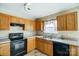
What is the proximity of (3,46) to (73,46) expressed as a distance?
1.11 meters

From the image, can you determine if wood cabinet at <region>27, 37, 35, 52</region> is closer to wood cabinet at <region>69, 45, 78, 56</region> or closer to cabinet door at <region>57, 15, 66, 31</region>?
cabinet door at <region>57, 15, 66, 31</region>

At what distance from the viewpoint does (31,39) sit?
1.88m

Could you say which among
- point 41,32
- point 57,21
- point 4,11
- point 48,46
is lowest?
point 48,46

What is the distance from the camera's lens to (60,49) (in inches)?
49.8

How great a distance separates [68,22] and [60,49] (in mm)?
501

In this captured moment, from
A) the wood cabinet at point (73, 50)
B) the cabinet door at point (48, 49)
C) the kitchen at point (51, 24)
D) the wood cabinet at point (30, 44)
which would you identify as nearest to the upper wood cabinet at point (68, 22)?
the kitchen at point (51, 24)

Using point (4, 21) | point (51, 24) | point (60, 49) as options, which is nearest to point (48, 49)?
point (60, 49)

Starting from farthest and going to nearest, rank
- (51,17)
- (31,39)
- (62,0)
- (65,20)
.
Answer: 1. (31,39)
2. (51,17)
3. (65,20)
4. (62,0)

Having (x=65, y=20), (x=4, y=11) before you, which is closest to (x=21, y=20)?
(x=4, y=11)

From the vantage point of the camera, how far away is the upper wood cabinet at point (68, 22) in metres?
1.21

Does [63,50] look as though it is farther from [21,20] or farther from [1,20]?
[1,20]

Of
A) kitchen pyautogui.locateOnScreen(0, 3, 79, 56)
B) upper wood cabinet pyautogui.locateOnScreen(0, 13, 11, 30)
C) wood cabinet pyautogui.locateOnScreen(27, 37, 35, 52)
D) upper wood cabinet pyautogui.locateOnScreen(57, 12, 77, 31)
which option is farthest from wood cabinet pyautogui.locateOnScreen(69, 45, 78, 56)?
upper wood cabinet pyautogui.locateOnScreen(0, 13, 11, 30)

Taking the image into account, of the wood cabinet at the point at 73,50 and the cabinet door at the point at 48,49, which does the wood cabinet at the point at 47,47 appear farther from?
the wood cabinet at the point at 73,50

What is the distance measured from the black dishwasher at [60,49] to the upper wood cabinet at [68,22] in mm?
321
